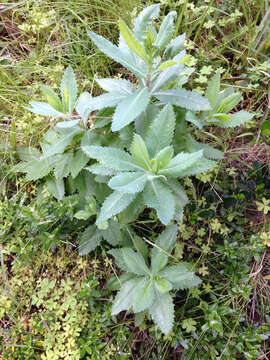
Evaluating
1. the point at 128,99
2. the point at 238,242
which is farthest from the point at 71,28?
the point at 238,242

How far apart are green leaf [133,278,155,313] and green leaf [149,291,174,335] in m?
0.06

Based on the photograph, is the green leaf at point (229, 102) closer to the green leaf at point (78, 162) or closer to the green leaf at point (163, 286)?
the green leaf at point (78, 162)

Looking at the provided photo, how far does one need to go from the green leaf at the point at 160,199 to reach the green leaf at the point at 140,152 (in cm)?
11

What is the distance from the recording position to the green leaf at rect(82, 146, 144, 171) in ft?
5.12

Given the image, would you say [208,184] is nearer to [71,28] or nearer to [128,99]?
[128,99]

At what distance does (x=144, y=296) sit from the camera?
5.67 ft

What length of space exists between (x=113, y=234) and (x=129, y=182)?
685mm

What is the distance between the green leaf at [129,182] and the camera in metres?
1.43

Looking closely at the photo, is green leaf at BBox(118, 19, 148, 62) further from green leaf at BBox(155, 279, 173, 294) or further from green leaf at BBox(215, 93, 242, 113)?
green leaf at BBox(155, 279, 173, 294)

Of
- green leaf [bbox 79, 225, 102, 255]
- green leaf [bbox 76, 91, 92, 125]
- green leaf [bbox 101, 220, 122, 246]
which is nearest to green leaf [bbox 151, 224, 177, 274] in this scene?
green leaf [bbox 101, 220, 122, 246]

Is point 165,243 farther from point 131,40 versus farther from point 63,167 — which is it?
point 131,40

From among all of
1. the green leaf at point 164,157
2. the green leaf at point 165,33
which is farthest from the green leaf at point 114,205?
the green leaf at point 165,33

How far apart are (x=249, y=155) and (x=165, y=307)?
1.42m

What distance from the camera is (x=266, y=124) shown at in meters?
2.25
